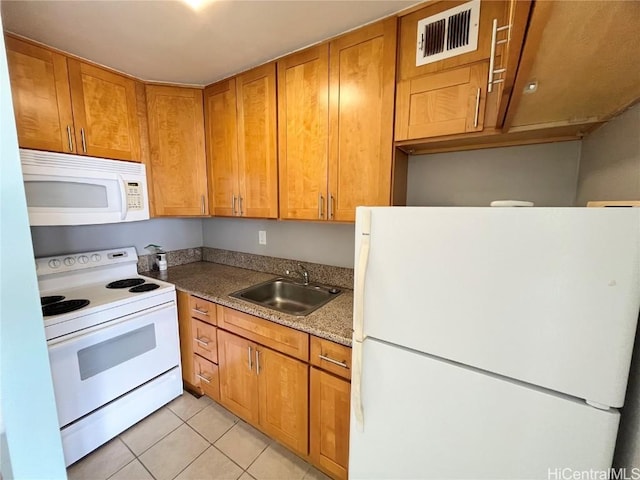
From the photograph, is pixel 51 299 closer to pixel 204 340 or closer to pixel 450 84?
pixel 204 340

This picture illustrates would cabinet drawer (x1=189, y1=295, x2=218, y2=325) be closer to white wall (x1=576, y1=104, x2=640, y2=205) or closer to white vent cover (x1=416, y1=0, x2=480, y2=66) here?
white vent cover (x1=416, y1=0, x2=480, y2=66)

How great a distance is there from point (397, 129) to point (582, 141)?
2.78 feet

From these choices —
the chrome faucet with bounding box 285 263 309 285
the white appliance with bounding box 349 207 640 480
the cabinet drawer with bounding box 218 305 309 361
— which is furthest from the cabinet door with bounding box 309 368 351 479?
the chrome faucet with bounding box 285 263 309 285

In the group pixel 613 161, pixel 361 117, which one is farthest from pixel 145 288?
pixel 613 161

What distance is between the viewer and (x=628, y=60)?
66cm

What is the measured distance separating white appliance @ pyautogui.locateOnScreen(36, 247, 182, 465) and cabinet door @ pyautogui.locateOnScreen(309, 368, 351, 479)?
1.19 metres

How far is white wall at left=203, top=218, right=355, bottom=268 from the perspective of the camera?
74.0 inches

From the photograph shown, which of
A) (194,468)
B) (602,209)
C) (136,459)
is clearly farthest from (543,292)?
(136,459)

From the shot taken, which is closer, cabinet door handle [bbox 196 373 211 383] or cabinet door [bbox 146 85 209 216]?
cabinet door handle [bbox 196 373 211 383]

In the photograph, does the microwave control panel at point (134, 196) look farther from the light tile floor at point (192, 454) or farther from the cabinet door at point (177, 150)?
the light tile floor at point (192, 454)

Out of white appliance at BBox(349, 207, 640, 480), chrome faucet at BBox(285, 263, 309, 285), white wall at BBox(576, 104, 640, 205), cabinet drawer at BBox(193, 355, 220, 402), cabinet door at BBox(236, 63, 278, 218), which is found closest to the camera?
white appliance at BBox(349, 207, 640, 480)

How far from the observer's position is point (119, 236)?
2.13 m

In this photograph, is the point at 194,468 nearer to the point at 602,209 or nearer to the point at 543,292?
the point at 543,292

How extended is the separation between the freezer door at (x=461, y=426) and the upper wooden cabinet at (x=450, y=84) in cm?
94
